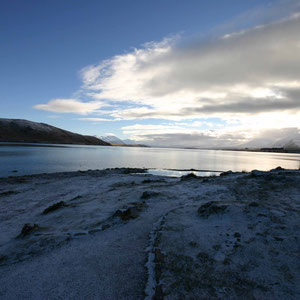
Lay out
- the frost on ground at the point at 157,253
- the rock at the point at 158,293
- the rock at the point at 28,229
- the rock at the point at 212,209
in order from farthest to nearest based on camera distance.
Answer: the rock at the point at 212,209 → the rock at the point at 28,229 → the frost on ground at the point at 157,253 → the rock at the point at 158,293

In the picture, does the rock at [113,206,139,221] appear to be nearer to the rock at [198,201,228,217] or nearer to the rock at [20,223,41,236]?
the rock at [198,201,228,217]

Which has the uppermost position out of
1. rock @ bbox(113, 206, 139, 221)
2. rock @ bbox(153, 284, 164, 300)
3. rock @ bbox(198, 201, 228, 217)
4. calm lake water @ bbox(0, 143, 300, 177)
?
rock @ bbox(198, 201, 228, 217)

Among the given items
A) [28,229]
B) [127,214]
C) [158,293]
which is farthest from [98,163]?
[158,293]

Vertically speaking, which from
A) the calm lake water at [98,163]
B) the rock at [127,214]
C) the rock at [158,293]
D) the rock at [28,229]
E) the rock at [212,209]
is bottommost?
the calm lake water at [98,163]

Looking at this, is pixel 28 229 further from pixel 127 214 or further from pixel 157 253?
pixel 157 253

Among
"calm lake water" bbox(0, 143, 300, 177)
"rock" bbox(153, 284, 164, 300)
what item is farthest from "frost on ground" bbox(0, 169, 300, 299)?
"calm lake water" bbox(0, 143, 300, 177)

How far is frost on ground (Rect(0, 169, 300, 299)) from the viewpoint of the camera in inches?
162

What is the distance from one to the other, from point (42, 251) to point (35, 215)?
5.12 m

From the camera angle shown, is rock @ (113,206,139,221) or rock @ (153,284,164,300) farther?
rock @ (113,206,139,221)

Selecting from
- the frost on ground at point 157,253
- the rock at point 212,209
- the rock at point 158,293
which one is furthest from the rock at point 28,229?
the rock at point 212,209

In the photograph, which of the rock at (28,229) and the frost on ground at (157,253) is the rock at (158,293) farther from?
the rock at (28,229)

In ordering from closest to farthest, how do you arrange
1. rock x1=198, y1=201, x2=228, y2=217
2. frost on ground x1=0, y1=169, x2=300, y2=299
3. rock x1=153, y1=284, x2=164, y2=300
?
rock x1=153, y1=284, x2=164, y2=300 < frost on ground x1=0, y1=169, x2=300, y2=299 < rock x1=198, y1=201, x2=228, y2=217

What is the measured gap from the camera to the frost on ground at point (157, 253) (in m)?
4.12

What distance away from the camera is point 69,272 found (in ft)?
15.7
